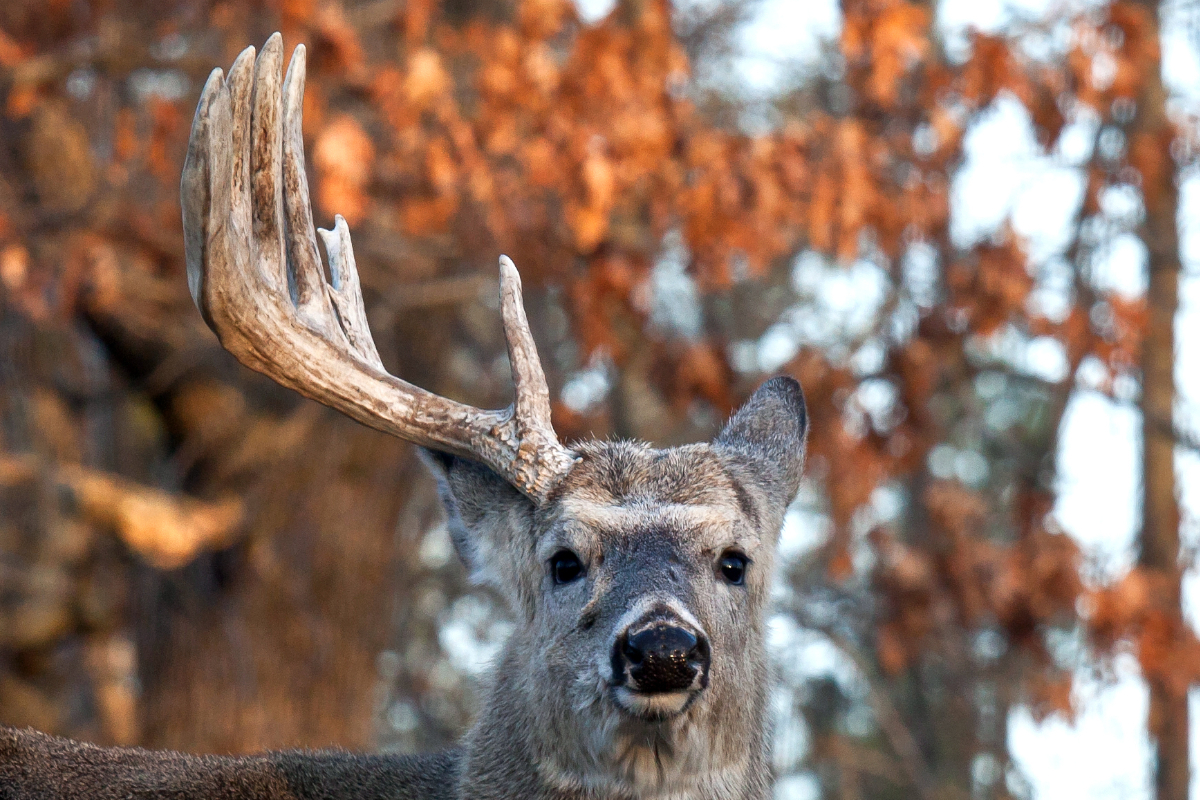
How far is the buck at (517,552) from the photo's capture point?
4094 mm

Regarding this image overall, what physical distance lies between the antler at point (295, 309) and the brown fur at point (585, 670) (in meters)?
0.21

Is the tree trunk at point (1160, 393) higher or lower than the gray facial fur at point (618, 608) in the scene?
higher

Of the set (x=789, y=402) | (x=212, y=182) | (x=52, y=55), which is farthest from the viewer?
(x=52, y=55)

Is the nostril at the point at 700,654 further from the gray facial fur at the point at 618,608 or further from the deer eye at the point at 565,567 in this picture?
the deer eye at the point at 565,567

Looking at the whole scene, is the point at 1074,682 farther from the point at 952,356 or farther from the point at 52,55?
the point at 52,55

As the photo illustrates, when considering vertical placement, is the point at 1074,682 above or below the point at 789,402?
above

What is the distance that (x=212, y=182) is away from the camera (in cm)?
403

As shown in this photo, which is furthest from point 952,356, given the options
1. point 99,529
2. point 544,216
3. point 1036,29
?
point 99,529

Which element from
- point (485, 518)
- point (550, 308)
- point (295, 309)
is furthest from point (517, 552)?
point (550, 308)

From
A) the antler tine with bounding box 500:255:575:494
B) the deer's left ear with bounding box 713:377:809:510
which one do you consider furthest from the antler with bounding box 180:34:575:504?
the deer's left ear with bounding box 713:377:809:510

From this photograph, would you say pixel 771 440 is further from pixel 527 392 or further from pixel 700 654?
pixel 700 654

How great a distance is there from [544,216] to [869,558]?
641 centimetres

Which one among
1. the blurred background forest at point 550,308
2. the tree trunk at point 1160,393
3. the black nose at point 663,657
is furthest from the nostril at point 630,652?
the tree trunk at point 1160,393

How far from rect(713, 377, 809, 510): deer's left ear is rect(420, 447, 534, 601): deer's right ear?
72 cm
